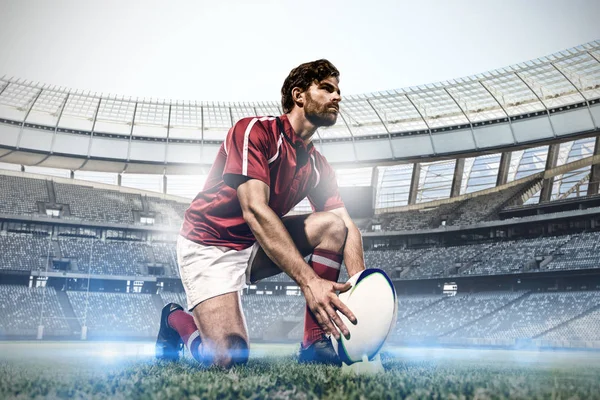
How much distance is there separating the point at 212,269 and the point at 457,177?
130ft

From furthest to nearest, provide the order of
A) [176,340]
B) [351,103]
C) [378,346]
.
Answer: [351,103] < [176,340] < [378,346]

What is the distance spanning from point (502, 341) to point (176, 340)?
27.8m

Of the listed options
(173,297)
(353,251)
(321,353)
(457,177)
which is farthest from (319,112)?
(457,177)

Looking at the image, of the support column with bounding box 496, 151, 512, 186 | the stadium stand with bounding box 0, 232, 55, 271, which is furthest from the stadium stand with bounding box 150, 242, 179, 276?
the support column with bounding box 496, 151, 512, 186

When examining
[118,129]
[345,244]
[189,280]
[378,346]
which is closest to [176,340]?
[189,280]

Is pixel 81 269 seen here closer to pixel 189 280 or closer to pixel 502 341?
pixel 502 341

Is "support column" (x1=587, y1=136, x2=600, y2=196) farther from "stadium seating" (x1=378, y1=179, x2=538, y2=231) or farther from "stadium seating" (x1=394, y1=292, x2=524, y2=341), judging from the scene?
"stadium seating" (x1=394, y1=292, x2=524, y2=341)

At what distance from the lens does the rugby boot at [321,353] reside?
4691 millimetres

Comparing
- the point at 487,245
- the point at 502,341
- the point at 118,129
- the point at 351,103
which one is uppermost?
the point at 351,103

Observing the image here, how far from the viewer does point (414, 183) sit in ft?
144

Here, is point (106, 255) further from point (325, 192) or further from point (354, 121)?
point (325, 192)

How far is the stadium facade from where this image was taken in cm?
3369

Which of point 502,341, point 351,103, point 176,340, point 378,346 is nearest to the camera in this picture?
point 378,346

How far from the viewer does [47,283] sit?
38.9 metres
